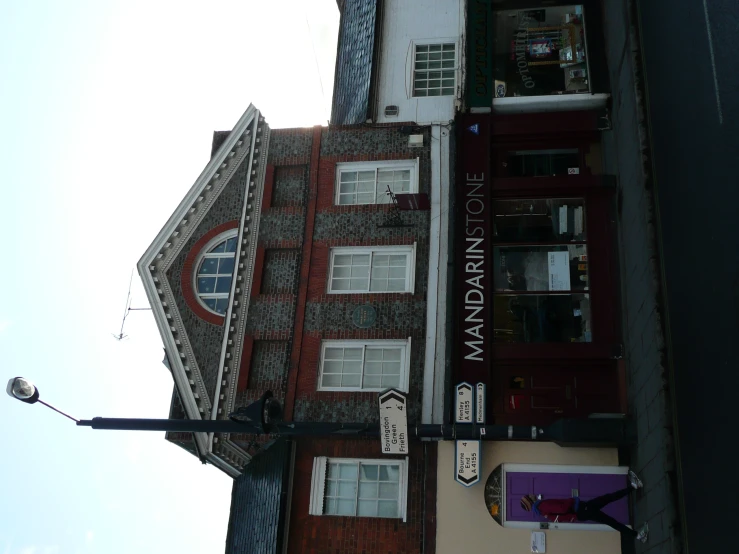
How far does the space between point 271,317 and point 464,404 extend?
19.9ft

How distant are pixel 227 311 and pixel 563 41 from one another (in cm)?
1326

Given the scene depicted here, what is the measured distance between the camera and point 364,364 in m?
17.3

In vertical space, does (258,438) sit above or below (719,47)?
below

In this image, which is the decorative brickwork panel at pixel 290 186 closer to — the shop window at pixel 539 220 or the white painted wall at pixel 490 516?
the shop window at pixel 539 220

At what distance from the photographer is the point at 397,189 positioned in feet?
61.8

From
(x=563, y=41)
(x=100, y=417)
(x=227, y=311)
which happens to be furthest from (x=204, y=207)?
(x=563, y=41)

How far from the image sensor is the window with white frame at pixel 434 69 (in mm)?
19906

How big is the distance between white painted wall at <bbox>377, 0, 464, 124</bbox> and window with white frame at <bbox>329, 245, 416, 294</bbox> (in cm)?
437

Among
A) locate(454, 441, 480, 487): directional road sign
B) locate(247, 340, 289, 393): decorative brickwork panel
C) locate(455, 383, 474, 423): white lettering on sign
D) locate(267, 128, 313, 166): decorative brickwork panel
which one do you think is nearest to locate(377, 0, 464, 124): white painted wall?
locate(267, 128, 313, 166): decorative brickwork panel

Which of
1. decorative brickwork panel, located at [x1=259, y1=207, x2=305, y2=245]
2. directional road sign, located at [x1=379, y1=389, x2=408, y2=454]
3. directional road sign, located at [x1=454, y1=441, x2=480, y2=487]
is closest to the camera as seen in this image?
directional road sign, located at [x1=454, y1=441, x2=480, y2=487]

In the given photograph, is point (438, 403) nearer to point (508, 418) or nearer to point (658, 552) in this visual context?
point (508, 418)

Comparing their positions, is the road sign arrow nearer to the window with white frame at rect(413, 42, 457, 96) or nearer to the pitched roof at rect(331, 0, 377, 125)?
the pitched roof at rect(331, 0, 377, 125)

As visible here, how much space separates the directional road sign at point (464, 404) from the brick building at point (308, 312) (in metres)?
1.07

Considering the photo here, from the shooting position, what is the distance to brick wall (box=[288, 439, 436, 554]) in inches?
Result: 611
